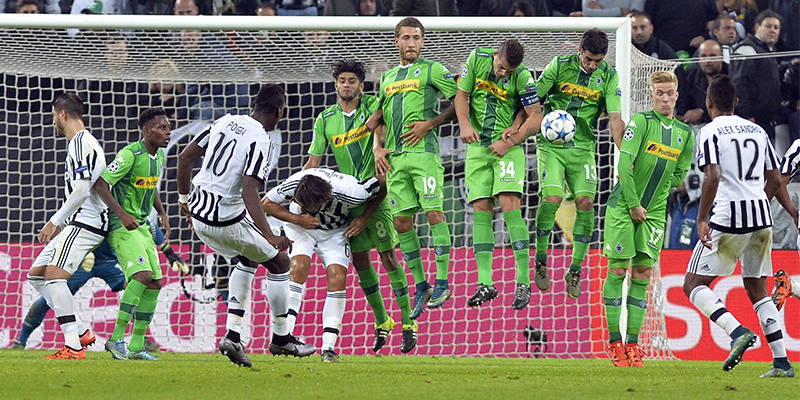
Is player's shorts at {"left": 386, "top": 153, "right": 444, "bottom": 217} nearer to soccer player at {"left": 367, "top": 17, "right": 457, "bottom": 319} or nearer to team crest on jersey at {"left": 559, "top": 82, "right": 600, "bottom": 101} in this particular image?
soccer player at {"left": 367, "top": 17, "right": 457, "bottom": 319}

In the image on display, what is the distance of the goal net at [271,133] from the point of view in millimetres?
9969

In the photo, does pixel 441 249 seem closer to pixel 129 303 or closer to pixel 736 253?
pixel 736 253

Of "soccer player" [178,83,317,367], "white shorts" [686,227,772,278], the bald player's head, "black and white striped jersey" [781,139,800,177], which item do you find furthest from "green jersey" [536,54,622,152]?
the bald player's head

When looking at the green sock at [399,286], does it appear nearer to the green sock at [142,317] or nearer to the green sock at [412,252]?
the green sock at [412,252]

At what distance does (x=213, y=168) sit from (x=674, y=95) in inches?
153

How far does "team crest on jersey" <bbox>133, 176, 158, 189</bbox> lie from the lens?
27.3ft

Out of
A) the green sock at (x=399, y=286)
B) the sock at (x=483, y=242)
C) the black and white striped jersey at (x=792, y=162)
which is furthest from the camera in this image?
the green sock at (x=399, y=286)

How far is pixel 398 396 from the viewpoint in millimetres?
5035

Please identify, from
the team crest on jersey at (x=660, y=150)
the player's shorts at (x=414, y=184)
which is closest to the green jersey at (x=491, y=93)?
the player's shorts at (x=414, y=184)

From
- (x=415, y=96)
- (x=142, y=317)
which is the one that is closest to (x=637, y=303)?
(x=415, y=96)

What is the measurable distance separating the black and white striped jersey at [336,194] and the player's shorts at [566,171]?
1.49m

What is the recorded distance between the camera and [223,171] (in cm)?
695

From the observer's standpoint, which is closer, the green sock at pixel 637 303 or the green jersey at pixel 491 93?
the green jersey at pixel 491 93

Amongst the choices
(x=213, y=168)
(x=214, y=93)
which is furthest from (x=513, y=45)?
(x=214, y=93)
